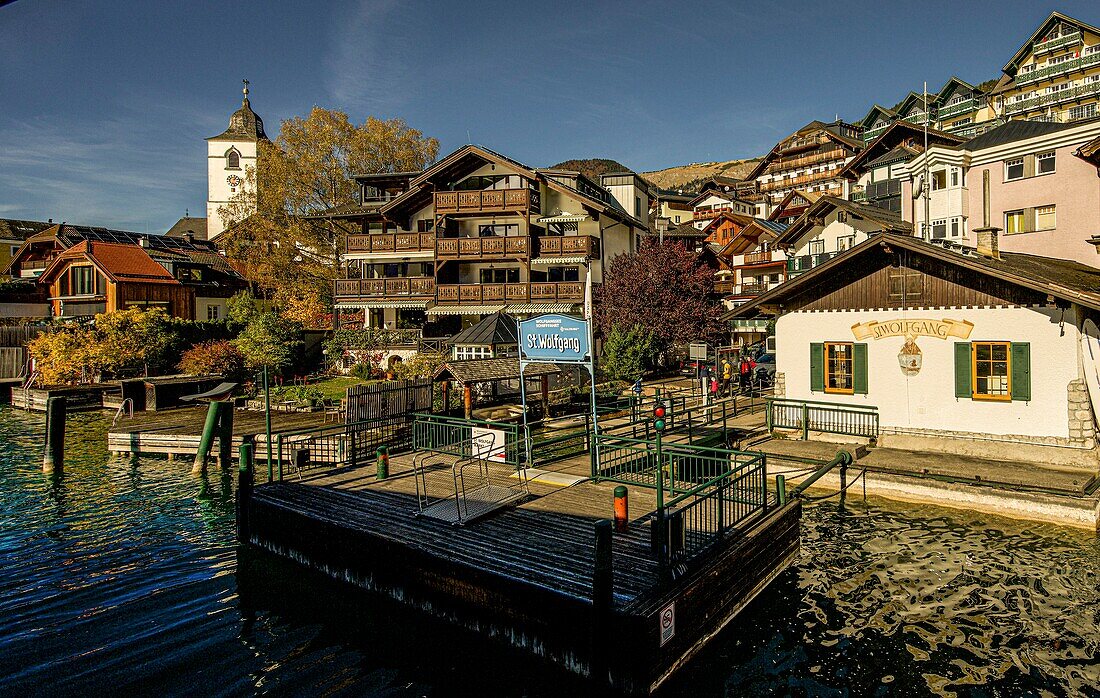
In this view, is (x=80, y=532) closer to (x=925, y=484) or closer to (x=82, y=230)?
(x=925, y=484)

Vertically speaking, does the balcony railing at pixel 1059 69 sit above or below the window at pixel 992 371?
above

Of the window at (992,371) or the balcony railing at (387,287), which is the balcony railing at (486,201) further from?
the window at (992,371)

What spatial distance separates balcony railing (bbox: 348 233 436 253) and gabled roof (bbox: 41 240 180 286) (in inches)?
688

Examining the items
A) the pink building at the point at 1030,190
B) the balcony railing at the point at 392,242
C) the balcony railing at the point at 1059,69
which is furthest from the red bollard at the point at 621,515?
the balcony railing at the point at 1059,69

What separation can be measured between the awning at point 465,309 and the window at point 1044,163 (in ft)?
95.3

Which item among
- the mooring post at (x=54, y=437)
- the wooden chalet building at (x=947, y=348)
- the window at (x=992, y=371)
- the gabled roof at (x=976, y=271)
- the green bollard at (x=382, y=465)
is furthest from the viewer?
the mooring post at (x=54, y=437)

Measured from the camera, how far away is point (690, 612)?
31.7 feet

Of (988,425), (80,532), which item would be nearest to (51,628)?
(80,532)

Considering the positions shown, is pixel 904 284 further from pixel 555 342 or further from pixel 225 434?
pixel 225 434

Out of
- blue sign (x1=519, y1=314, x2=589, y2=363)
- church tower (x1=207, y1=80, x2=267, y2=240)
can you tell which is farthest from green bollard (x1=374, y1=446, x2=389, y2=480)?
church tower (x1=207, y1=80, x2=267, y2=240)

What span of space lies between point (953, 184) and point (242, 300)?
42539 millimetres

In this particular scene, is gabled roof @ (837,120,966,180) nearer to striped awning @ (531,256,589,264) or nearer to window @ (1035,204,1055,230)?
window @ (1035,204,1055,230)

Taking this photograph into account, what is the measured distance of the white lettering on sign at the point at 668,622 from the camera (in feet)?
29.1

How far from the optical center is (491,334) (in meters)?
21.7
